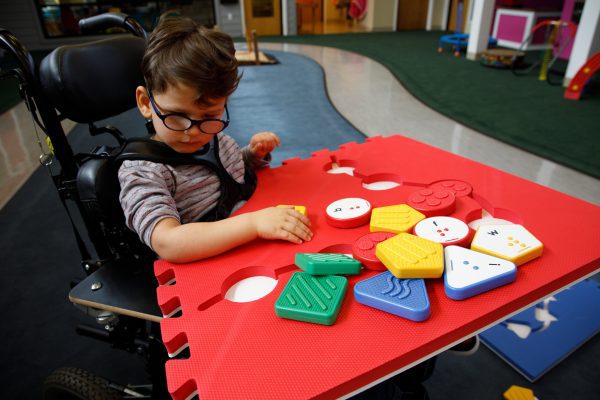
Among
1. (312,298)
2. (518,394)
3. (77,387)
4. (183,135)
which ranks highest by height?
(183,135)

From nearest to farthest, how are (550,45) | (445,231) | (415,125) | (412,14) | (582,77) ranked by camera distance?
1. (445,231)
2. (415,125)
3. (582,77)
4. (550,45)
5. (412,14)

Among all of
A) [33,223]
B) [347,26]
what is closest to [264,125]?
[33,223]

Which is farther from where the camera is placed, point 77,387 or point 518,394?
point 518,394

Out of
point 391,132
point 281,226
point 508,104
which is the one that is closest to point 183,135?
point 281,226

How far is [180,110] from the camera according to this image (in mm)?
731

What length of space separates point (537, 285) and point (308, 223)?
1.21 feet

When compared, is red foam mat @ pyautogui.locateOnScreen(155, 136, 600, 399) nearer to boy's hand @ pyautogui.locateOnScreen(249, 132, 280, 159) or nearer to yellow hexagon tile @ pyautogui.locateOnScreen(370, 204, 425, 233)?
yellow hexagon tile @ pyautogui.locateOnScreen(370, 204, 425, 233)

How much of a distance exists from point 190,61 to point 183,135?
14 centimetres

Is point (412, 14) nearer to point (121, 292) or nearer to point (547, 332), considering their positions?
point (547, 332)

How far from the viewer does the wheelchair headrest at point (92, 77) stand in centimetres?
77

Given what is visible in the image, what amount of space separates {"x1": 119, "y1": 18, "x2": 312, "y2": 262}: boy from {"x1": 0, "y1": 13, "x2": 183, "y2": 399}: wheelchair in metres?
0.06

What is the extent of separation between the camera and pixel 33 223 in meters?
1.83

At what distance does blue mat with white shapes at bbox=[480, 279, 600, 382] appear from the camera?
1.05 meters

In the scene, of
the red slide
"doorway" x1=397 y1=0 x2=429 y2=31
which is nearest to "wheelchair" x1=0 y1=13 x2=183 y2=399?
the red slide
